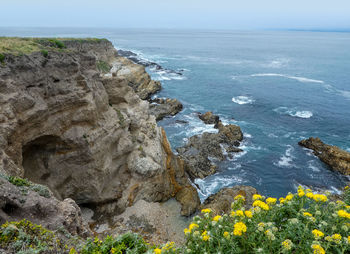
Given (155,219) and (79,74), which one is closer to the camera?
(79,74)

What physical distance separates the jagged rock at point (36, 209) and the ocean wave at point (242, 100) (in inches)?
2185

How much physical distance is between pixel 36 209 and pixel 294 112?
56353 millimetres

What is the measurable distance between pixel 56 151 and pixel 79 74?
6.93 metres

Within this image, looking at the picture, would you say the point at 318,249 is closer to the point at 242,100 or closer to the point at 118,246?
the point at 118,246

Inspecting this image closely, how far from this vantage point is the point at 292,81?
3177 inches

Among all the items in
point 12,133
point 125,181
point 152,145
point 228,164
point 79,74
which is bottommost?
point 228,164

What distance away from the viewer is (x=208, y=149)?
3853cm

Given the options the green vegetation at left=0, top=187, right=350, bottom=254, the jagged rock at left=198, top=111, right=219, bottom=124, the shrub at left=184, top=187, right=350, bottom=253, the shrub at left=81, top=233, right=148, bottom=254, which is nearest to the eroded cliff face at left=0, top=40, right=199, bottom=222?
the green vegetation at left=0, top=187, right=350, bottom=254

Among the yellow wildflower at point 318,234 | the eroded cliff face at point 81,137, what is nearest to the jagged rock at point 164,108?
the eroded cliff face at point 81,137

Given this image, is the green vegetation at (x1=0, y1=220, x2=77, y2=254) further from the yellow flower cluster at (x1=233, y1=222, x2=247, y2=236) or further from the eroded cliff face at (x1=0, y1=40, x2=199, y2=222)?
the eroded cliff face at (x1=0, y1=40, x2=199, y2=222)

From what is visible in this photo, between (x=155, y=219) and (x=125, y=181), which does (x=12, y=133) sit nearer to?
(x=125, y=181)

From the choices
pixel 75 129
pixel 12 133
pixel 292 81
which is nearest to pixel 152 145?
pixel 75 129

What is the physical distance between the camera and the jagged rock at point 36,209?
965 centimetres

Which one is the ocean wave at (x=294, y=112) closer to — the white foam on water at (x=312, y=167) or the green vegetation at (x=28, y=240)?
the white foam on water at (x=312, y=167)
